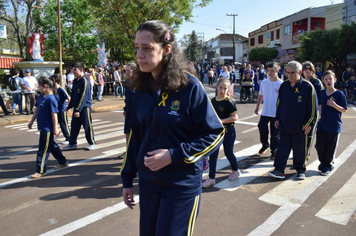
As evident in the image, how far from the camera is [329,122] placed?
18.4 feet

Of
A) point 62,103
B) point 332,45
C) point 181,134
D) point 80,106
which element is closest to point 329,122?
point 181,134

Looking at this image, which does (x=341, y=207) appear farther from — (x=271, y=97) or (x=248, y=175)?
(x=271, y=97)

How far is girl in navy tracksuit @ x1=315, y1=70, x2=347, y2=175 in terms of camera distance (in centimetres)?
556

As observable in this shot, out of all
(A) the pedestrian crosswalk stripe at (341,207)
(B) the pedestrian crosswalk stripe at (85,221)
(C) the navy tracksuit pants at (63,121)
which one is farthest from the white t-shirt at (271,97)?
(C) the navy tracksuit pants at (63,121)

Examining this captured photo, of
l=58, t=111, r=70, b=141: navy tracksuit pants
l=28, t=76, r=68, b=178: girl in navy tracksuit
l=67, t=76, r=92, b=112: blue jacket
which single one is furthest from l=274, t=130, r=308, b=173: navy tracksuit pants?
l=58, t=111, r=70, b=141: navy tracksuit pants

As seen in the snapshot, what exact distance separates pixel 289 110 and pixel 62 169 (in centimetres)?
451

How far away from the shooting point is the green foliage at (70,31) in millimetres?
23016

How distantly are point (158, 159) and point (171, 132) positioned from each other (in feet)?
0.71

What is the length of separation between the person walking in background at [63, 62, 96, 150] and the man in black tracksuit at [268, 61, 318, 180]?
15.0 ft

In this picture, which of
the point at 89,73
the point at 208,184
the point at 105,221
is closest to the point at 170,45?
the point at 105,221

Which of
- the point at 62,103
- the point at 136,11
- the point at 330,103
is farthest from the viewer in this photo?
the point at 136,11

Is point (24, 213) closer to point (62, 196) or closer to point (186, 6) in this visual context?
point (62, 196)

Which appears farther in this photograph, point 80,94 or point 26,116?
point 26,116

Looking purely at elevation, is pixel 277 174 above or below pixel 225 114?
below
